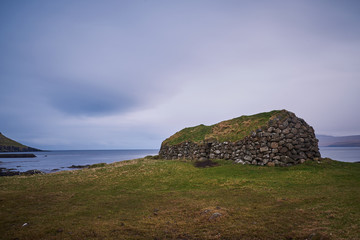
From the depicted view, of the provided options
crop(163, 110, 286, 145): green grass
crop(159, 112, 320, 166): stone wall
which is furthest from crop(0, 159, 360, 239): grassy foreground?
crop(163, 110, 286, 145): green grass

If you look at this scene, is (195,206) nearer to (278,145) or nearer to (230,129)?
(278,145)

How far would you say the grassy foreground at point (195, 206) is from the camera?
843 cm

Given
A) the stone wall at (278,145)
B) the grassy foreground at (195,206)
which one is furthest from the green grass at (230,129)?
the grassy foreground at (195,206)

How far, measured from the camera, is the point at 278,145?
25.0m

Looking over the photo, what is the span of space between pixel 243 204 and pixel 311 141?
19207mm

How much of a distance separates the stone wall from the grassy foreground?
6.69 ft

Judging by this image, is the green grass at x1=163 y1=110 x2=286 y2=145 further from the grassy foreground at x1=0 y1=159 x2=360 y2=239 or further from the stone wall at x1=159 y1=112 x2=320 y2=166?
the grassy foreground at x1=0 y1=159 x2=360 y2=239

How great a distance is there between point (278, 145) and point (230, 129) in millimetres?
8972

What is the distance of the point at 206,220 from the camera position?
973cm

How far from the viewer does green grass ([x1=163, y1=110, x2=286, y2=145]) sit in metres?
28.9

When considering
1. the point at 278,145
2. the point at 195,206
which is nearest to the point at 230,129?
the point at 278,145

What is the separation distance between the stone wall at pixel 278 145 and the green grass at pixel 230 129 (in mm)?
1263

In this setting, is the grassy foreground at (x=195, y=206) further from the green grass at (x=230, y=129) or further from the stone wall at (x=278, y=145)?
the green grass at (x=230, y=129)

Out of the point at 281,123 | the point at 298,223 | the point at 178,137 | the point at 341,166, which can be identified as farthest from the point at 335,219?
the point at 178,137
